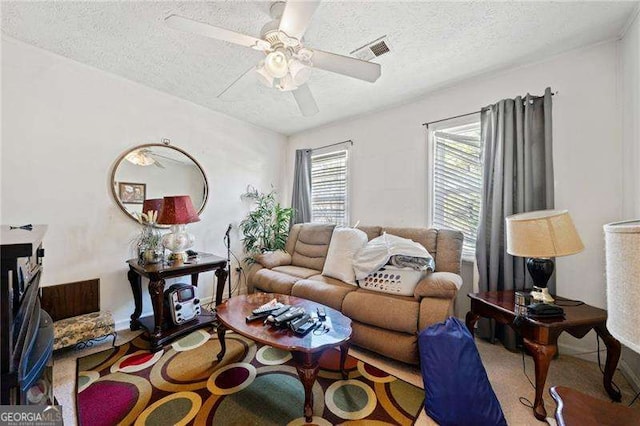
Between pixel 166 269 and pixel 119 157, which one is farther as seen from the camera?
pixel 119 157

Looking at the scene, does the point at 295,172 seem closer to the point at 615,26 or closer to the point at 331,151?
the point at 331,151

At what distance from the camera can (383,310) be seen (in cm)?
197

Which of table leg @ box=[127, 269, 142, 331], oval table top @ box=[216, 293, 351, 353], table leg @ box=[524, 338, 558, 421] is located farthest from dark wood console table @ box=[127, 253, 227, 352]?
table leg @ box=[524, 338, 558, 421]

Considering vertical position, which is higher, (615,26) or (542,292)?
(615,26)

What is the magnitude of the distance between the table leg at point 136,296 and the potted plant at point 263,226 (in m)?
1.25

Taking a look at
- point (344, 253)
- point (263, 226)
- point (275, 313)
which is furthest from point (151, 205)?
point (344, 253)

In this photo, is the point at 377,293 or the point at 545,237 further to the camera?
the point at 377,293

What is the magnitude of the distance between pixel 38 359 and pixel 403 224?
2953 millimetres

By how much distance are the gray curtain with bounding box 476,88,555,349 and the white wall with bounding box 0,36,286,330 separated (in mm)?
3218

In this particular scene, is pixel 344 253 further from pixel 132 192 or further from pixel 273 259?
pixel 132 192

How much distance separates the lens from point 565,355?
2.08 metres

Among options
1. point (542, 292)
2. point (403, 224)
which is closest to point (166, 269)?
point (403, 224)

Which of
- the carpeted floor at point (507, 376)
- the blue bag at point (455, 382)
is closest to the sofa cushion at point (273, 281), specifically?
the carpeted floor at point (507, 376)

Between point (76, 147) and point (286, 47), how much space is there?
227cm
